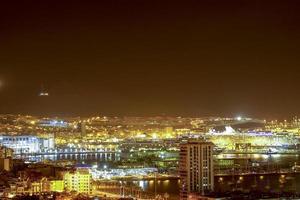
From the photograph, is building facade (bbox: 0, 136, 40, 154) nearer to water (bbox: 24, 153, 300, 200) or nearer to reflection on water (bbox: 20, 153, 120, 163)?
reflection on water (bbox: 20, 153, 120, 163)

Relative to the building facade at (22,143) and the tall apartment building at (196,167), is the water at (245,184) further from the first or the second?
the building facade at (22,143)

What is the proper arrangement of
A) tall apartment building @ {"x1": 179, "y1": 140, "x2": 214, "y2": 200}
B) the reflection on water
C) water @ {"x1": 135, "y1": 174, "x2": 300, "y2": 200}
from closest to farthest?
tall apartment building @ {"x1": 179, "y1": 140, "x2": 214, "y2": 200} < water @ {"x1": 135, "y1": 174, "x2": 300, "y2": 200} < the reflection on water

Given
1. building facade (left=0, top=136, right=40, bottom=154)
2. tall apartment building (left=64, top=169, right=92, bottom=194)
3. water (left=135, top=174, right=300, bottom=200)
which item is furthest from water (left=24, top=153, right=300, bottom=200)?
building facade (left=0, top=136, right=40, bottom=154)

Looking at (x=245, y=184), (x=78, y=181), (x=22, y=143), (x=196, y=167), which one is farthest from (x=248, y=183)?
(x=22, y=143)

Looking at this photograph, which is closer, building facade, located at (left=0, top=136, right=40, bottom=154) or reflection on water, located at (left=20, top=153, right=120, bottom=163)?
reflection on water, located at (left=20, top=153, right=120, bottom=163)

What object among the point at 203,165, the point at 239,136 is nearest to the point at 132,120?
the point at 239,136

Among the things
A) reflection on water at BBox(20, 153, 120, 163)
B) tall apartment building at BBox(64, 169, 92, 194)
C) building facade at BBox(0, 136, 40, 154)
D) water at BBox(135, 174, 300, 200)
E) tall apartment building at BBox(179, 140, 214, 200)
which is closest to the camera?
tall apartment building at BBox(179, 140, 214, 200)

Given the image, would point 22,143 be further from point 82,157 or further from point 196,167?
point 196,167

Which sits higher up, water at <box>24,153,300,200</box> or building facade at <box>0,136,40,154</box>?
building facade at <box>0,136,40,154</box>

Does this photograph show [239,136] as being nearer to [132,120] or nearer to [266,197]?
[132,120]
